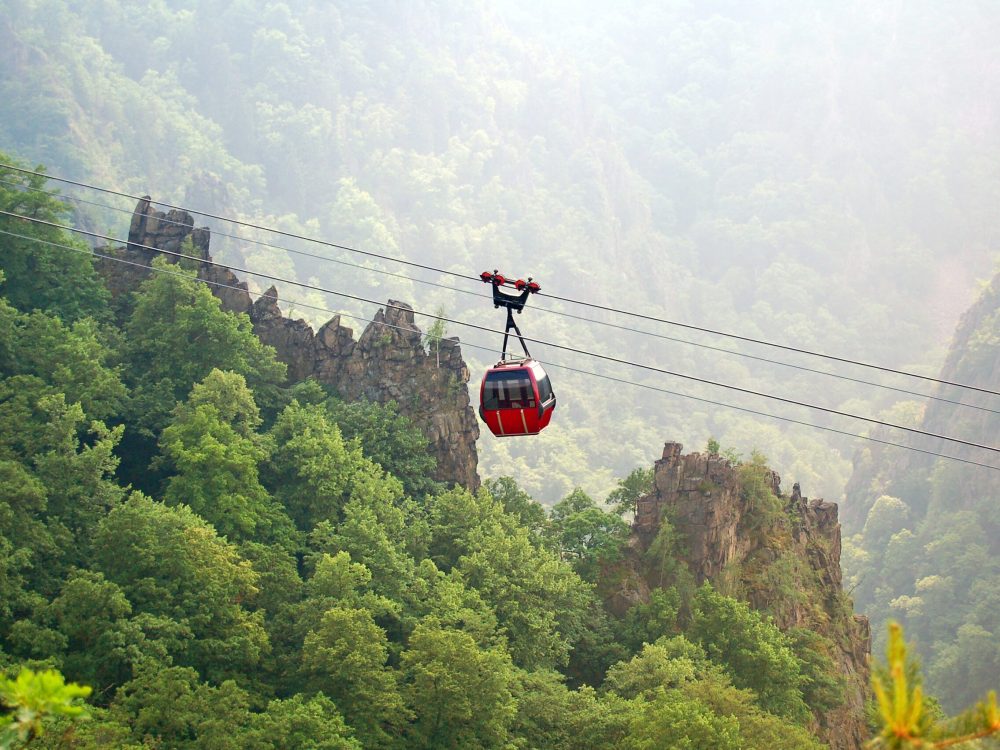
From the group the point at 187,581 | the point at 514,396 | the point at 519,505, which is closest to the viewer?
the point at 514,396

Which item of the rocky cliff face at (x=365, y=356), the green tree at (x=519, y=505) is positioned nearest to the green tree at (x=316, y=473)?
the rocky cliff face at (x=365, y=356)

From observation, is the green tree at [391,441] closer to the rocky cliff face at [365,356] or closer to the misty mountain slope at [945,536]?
the rocky cliff face at [365,356]

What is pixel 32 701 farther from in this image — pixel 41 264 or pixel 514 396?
pixel 41 264

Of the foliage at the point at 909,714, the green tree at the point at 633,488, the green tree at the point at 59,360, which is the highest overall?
the green tree at the point at 633,488

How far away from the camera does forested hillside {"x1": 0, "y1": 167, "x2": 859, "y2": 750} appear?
46.8 metres

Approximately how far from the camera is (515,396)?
38.4 m

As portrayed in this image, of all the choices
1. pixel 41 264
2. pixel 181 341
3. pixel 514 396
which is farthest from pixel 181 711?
pixel 41 264

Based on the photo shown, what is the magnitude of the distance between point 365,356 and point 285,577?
1867 centimetres

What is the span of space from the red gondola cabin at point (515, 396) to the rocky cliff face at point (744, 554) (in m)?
29.3

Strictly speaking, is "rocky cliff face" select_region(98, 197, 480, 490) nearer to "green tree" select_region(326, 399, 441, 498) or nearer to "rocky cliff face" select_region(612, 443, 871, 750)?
"green tree" select_region(326, 399, 441, 498)

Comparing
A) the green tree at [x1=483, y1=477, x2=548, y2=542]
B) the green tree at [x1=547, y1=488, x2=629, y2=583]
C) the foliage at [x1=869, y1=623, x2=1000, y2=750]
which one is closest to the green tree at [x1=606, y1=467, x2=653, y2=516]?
the green tree at [x1=547, y1=488, x2=629, y2=583]

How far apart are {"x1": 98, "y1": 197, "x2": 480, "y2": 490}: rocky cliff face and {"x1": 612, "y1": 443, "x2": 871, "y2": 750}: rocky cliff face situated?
10.3 m

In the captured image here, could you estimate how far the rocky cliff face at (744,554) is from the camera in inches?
2603

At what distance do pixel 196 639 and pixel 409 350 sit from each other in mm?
25410
